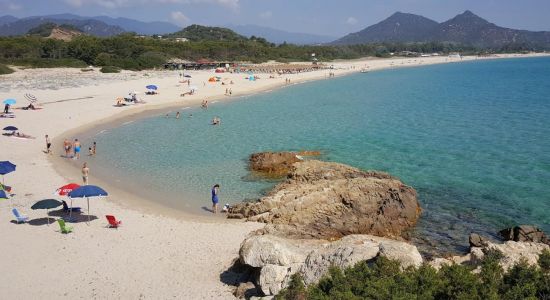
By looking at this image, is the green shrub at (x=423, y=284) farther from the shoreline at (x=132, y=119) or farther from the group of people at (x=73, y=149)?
the group of people at (x=73, y=149)

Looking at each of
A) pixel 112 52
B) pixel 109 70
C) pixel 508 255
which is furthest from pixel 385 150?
pixel 112 52

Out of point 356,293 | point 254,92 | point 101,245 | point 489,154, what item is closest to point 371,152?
point 489,154

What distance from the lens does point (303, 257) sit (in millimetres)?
11234

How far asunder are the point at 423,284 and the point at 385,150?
799 inches

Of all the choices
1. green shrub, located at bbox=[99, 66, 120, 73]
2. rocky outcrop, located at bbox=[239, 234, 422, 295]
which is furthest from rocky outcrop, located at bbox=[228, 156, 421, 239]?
green shrub, located at bbox=[99, 66, 120, 73]

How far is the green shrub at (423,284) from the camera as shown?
319 inches

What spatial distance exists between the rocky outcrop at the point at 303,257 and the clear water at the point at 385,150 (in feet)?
16.2

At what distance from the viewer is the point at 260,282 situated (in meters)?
10.4

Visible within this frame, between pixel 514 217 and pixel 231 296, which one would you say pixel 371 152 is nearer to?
pixel 514 217

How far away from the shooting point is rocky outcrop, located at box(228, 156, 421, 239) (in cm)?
1484

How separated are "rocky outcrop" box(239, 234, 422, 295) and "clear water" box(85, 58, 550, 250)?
16.2ft

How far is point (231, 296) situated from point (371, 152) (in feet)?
60.4

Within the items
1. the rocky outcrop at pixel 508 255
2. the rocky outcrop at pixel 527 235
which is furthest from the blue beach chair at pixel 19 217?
the rocky outcrop at pixel 527 235

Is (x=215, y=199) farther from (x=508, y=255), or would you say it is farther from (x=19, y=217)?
(x=508, y=255)
